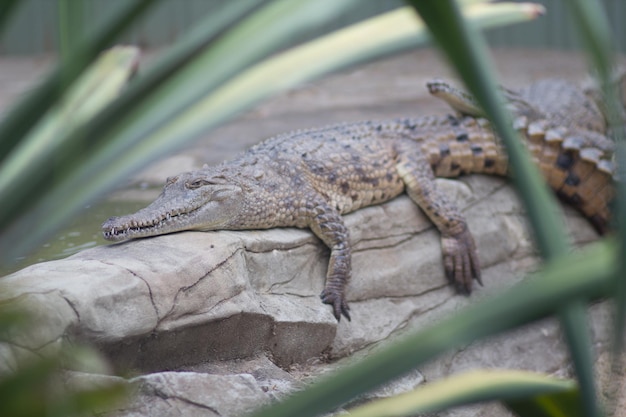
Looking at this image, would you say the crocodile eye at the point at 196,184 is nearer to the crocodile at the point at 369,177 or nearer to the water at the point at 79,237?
the crocodile at the point at 369,177

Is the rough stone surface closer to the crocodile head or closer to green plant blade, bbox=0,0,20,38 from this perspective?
the crocodile head

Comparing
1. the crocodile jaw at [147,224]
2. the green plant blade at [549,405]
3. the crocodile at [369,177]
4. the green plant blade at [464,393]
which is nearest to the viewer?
the green plant blade at [464,393]

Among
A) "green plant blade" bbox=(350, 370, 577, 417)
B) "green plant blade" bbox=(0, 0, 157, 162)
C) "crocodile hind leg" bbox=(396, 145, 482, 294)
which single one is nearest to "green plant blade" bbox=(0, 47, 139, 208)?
"green plant blade" bbox=(0, 0, 157, 162)

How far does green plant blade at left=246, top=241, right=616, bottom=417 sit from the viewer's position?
2.82 feet

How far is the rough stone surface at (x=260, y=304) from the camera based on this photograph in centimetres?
298

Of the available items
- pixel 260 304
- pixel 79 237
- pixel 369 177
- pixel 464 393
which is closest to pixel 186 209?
pixel 260 304

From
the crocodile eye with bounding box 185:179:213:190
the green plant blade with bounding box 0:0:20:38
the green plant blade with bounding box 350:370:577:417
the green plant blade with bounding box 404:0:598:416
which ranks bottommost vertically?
the green plant blade with bounding box 350:370:577:417

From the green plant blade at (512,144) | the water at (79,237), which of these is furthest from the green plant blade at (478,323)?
the water at (79,237)

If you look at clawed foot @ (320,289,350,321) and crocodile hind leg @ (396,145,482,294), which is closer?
clawed foot @ (320,289,350,321)

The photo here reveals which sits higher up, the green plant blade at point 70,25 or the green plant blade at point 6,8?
the green plant blade at point 6,8

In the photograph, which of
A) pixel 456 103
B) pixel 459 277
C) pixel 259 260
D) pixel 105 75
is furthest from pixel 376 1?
pixel 105 75

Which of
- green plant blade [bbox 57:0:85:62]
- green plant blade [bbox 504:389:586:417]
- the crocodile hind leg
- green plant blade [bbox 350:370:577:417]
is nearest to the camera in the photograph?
green plant blade [bbox 57:0:85:62]

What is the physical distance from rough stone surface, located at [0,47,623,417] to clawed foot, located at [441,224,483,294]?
6cm

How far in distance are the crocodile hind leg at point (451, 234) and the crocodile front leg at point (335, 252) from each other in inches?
26.4
